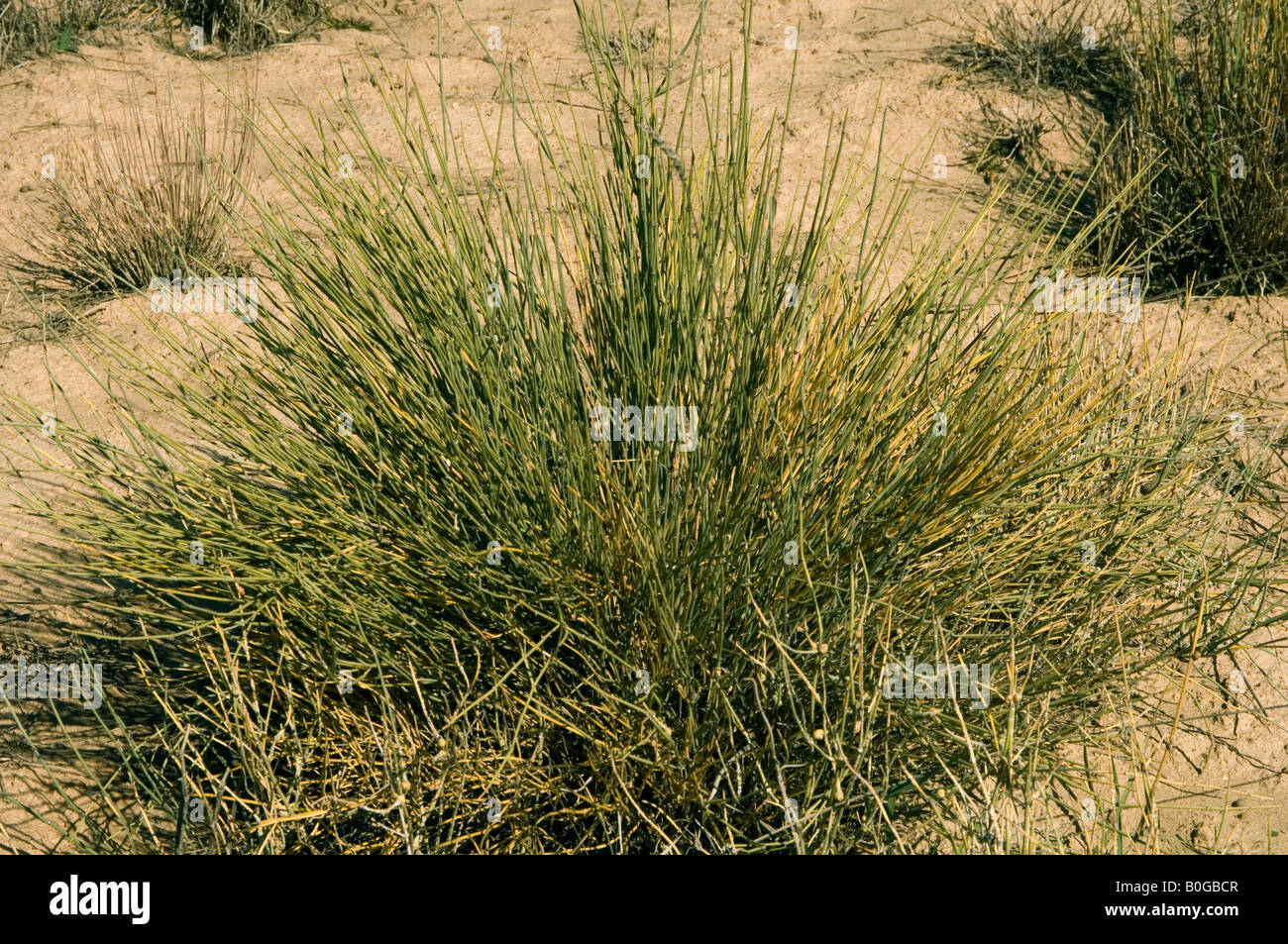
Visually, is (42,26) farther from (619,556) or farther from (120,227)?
(619,556)

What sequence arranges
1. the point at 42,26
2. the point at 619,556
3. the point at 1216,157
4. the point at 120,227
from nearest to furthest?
the point at 619,556
the point at 1216,157
the point at 120,227
the point at 42,26

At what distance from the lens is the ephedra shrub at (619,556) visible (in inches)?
76.5

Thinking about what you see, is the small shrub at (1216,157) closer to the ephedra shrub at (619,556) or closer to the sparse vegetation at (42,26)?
the ephedra shrub at (619,556)

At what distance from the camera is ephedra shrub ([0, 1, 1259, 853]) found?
76.5 inches

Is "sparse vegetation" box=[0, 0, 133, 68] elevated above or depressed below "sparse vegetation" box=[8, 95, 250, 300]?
above

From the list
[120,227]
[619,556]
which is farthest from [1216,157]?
[120,227]

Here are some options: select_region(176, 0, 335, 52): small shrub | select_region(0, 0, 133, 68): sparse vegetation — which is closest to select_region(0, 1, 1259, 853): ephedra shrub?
select_region(176, 0, 335, 52): small shrub

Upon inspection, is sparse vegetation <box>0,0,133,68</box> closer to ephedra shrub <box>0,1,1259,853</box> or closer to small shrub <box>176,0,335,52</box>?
small shrub <box>176,0,335,52</box>

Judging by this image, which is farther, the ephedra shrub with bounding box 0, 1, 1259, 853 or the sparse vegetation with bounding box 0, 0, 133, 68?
the sparse vegetation with bounding box 0, 0, 133, 68

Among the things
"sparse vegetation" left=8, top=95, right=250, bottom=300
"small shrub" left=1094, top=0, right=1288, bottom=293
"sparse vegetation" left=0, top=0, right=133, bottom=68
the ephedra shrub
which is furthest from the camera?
"sparse vegetation" left=0, top=0, right=133, bottom=68

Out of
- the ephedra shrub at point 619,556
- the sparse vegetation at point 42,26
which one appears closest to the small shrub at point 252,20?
the sparse vegetation at point 42,26

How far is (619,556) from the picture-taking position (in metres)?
1.98
